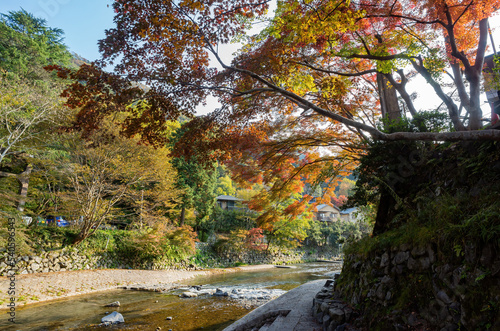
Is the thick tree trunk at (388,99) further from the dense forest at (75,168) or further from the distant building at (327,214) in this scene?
the distant building at (327,214)

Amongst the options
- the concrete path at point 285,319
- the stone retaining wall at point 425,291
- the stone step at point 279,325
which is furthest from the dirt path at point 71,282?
the stone retaining wall at point 425,291

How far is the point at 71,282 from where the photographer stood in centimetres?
1008

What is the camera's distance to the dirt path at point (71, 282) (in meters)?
8.16

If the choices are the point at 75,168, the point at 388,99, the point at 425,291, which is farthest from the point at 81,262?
the point at 388,99

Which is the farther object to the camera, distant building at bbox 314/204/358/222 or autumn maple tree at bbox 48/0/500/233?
distant building at bbox 314/204/358/222

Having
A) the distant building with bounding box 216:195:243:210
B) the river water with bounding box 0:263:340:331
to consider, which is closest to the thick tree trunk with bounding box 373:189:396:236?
the river water with bounding box 0:263:340:331

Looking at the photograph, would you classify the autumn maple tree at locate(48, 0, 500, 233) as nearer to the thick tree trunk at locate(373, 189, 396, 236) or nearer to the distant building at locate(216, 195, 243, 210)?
the thick tree trunk at locate(373, 189, 396, 236)

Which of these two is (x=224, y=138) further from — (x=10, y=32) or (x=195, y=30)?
(x=10, y=32)

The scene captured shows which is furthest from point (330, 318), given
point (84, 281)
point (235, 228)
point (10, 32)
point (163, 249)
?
point (10, 32)

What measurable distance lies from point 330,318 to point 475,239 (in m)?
2.22

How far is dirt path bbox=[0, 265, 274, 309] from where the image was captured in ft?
26.8

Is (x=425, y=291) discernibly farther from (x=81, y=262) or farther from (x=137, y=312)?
(x=81, y=262)

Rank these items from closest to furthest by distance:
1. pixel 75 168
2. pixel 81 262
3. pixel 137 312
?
pixel 137 312, pixel 75 168, pixel 81 262

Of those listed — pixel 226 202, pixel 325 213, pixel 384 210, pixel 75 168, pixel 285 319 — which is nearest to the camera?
pixel 285 319
